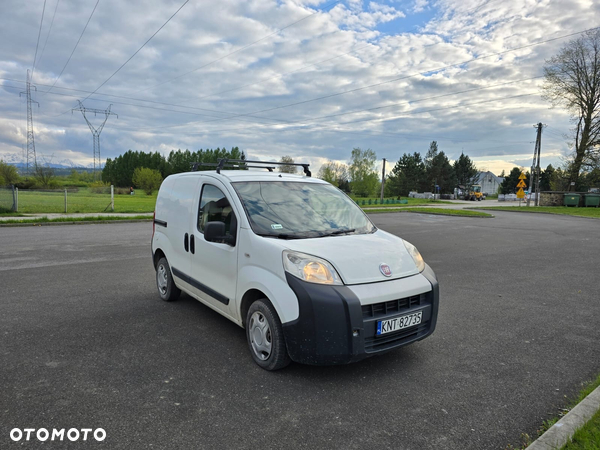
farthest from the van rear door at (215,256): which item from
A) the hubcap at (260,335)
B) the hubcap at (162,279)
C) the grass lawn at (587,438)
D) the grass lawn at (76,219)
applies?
the grass lawn at (76,219)

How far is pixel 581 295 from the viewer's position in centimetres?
631

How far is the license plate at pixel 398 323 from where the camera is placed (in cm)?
330

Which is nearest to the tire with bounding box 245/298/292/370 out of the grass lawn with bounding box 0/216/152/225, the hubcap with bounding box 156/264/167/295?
the hubcap with bounding box 156/264/167/295

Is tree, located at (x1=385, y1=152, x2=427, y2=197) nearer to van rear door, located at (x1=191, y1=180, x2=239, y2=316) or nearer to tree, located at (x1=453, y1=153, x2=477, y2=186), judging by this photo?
tree, located at (x1=453, y1=153, x2=477, y2=186)

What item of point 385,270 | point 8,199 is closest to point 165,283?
point 385,270

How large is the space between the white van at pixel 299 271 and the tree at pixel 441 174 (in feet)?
312

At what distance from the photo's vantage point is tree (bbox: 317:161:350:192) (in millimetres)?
86675

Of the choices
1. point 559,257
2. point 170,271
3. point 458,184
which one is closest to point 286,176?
point 170,271

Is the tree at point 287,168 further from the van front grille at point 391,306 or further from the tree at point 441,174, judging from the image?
the tree at point 441,174

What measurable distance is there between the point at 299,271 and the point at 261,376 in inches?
39.5

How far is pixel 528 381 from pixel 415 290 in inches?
48.4

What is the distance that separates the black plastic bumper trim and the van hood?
43.6 inches

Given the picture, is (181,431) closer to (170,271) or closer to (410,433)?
(410,433)

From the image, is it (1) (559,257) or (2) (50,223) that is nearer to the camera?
(1) (559,257)
